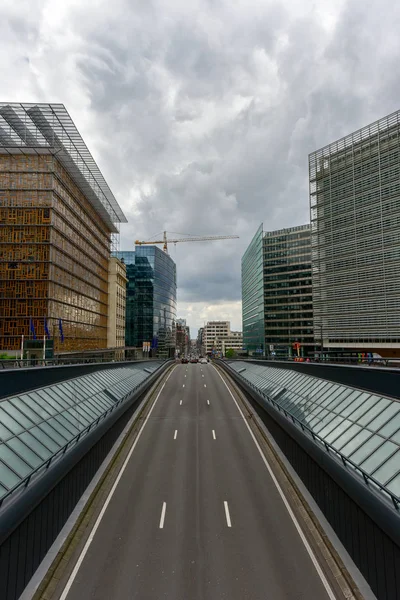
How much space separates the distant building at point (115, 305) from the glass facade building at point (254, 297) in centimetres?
5050

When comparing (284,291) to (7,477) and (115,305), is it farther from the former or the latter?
(7,477)

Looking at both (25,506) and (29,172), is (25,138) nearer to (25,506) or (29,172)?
(29,172)

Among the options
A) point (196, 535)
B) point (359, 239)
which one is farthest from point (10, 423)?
point (359, 239)

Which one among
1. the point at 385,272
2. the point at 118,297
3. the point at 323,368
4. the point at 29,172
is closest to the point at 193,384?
the point at 323,368

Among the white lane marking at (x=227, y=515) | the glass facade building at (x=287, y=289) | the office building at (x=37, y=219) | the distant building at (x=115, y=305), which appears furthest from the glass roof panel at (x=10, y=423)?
the glass facade building at (x=287, y=289)

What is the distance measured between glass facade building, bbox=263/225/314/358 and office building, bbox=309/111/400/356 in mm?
35620

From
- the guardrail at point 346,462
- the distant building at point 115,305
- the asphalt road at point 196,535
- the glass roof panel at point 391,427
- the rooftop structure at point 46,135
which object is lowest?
the asphalt road at point 196,535

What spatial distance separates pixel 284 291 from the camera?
396 feet

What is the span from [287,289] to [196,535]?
366 feet

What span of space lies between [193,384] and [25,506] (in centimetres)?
4077

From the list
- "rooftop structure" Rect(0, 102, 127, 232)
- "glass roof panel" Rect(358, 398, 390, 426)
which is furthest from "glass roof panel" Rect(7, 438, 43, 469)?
"rooftop structure" Rect(0, 102, 127, 232)

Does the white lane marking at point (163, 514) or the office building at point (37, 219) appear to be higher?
the office building at point (37, 219)

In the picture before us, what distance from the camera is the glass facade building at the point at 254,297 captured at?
416 feet

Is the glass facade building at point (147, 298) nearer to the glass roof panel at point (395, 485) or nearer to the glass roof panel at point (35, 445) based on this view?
the glass roof panel at point (35, 445)
